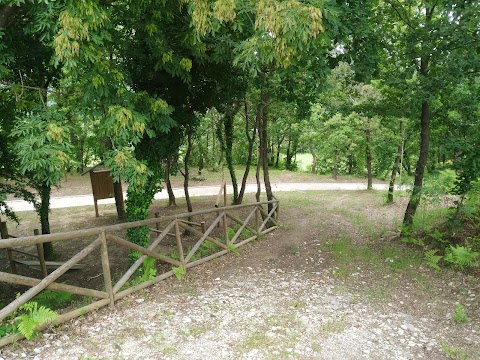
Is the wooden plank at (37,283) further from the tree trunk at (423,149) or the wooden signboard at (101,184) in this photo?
the wooden signboard at (101,184)

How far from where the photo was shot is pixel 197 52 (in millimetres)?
5508

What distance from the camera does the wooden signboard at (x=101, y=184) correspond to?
13492 mm

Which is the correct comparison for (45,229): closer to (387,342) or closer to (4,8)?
(4,8)

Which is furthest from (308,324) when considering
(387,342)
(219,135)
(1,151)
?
(219,135)

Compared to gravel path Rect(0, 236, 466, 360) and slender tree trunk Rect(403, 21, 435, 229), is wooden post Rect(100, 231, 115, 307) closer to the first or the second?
gravel path Rect(0, 236, 466, 360)

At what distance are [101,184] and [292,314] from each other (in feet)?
36.9

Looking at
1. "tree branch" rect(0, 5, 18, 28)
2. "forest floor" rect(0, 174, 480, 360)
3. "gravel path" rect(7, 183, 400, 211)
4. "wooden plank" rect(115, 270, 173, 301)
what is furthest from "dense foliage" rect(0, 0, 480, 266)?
"gravel path" rect(7, 183, 400, 211)

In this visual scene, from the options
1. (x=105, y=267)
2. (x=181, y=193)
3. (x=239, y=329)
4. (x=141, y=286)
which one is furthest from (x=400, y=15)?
(x=181, y=193)

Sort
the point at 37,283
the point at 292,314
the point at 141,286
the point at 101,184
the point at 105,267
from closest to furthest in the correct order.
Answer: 1. the point at 37,283
2. the point at 105,267
3. the point at 292,314
4. the point at 141,286
5. the point at 101,184

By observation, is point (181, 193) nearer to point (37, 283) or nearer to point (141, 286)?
point (141, 286)

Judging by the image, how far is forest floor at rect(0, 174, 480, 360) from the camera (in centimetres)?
384

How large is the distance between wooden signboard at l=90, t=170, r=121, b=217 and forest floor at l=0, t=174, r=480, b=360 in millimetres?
8007

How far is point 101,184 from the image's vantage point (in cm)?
1376

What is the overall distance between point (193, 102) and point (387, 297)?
6123mm
